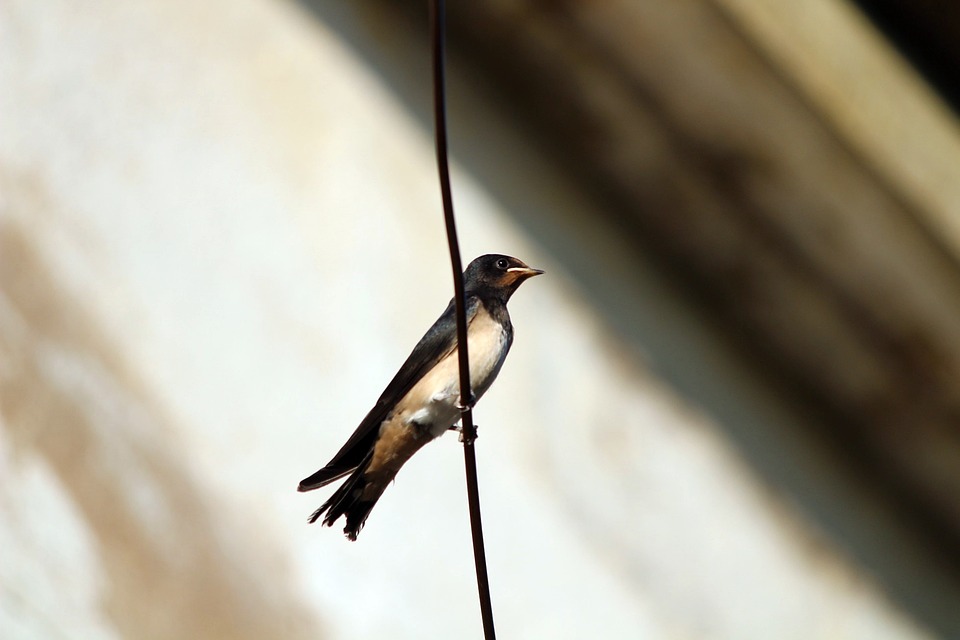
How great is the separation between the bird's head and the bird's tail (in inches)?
36.8

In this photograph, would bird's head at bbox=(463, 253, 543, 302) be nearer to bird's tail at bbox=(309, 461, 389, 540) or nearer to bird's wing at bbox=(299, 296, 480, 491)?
bird's wing at bbox=(299, 296, 480, 491)

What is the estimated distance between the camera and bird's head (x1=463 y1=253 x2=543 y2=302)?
5.01 meters

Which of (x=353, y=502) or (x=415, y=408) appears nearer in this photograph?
(x=353, y=502)

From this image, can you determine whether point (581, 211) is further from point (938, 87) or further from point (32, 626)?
point (32, 626)

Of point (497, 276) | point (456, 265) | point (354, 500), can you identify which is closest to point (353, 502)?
point (354, 500)

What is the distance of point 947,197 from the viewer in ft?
19.2

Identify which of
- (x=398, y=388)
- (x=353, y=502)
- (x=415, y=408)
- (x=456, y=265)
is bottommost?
(x=456, y=265)

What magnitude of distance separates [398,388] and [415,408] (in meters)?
0.16

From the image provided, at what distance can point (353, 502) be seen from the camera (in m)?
4.51

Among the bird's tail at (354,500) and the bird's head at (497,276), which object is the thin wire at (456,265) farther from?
the bird's head at (497,276)

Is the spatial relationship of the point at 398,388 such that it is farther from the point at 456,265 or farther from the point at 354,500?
the point at 456,265

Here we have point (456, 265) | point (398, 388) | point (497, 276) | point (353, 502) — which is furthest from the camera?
point (497, 276)

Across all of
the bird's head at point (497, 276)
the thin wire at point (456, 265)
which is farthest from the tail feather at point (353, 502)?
the thin wire at point (456, 265)

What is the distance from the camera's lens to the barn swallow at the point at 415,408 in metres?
4.49
